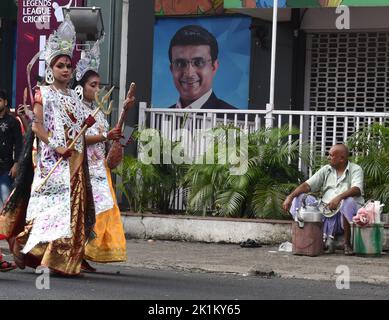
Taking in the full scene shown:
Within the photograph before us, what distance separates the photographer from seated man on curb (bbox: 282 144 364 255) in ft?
41.1

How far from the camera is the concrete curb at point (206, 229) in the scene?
13648 millimetres

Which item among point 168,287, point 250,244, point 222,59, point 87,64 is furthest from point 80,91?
point 222,59

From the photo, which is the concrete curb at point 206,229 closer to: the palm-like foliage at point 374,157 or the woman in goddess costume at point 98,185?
the palm-like foliage at point 374,157

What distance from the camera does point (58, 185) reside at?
10203mm

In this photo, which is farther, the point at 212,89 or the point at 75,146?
the point at 212,89

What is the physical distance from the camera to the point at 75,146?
10.3 meters

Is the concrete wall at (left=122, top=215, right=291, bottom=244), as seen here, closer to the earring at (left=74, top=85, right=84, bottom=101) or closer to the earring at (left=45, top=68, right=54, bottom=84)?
the earring at (left=74, top=85, right=84, bottom=101)

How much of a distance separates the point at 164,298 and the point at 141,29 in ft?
23.4

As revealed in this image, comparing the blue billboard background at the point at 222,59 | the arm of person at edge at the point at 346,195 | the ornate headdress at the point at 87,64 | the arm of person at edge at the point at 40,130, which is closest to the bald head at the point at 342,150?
the arm of person at edge at the point at 346,195

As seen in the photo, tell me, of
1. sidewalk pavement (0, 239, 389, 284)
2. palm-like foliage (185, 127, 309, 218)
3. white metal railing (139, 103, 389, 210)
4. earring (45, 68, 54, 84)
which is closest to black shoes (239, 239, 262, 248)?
sidewalk pavement (0, 239, 389, 284)

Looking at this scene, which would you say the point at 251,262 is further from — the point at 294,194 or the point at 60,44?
the point at 60,44

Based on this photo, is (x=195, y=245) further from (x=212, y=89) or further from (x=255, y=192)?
(x=212, y=89)

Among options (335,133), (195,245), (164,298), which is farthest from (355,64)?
(164,298)

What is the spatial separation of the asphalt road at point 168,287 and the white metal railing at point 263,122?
376 cm
